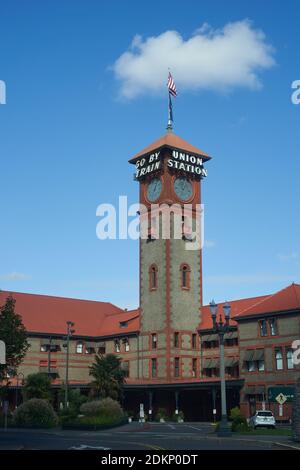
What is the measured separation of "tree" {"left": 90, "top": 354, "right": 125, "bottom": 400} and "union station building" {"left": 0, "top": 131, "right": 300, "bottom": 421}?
5696 mm

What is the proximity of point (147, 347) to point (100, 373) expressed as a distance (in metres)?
12.4

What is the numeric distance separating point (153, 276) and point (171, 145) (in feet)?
51.4

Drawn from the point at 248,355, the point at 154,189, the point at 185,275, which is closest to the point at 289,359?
the point at 248,355

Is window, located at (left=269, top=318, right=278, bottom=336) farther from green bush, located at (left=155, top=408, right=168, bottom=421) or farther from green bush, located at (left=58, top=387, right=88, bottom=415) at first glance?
green bush, located at (left=58, top=387, right=88, bottom=415)

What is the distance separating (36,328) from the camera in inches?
3076

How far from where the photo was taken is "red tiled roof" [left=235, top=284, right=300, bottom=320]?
57.9 metres

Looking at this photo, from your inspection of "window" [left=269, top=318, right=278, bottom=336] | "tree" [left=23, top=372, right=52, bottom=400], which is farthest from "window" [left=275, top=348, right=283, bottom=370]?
"tree" [left=23, top=372, right=52, bottom=400]

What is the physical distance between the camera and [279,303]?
59.4 meters

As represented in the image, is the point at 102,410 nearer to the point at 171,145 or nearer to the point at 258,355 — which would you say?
the point at 258,355

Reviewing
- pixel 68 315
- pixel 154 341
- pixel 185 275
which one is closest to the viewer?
pixel 154 341

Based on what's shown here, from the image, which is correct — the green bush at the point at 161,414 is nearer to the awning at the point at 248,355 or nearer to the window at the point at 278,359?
the awning at the point at 248,355

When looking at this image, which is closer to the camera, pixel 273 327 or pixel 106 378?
pixel 273 327
